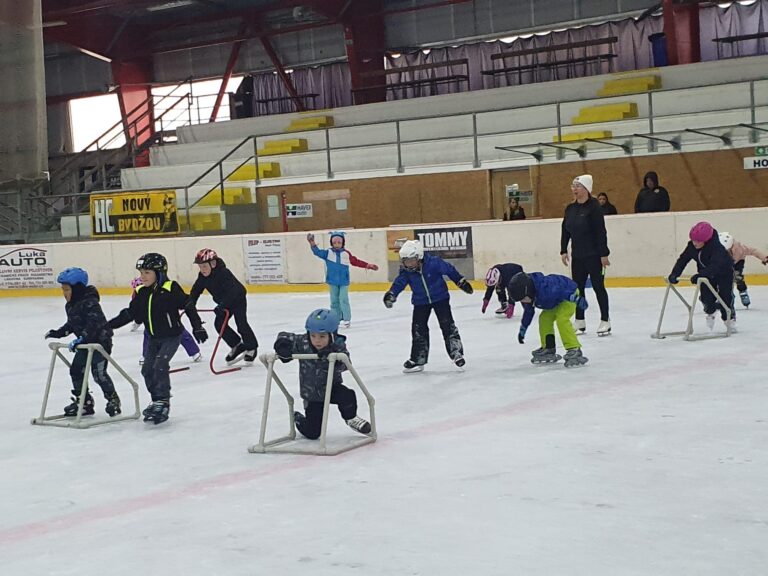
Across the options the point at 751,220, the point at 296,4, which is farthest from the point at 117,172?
the point at 751,220

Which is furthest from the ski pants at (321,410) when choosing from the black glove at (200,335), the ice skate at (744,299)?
the ice skate at (744,299)

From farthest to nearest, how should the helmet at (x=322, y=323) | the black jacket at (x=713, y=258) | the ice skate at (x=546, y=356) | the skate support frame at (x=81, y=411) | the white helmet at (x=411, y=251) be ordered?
the black jacket at (x=713, y=258), the ice skate at (x=546, y=356), the white helmet at (x=411, y=251), the skate support frame at (x=81, y=411), the helmet at (x=322, y=323)

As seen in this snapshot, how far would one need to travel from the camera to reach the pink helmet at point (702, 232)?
34.5 feet

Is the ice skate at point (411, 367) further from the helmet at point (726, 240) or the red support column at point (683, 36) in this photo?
the red support column at point (683, 36)

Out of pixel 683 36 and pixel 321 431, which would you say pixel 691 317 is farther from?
pixel 683 36

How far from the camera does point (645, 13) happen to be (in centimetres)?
2819

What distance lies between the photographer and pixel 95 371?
26.4 ft

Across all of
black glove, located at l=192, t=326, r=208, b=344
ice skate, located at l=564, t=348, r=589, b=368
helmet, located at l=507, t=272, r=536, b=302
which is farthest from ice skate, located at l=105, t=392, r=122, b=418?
ice skate, located at l=564, t=348, r=589, b=368

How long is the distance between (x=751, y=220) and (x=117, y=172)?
2212 cm

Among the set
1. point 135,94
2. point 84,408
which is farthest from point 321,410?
point 135,94

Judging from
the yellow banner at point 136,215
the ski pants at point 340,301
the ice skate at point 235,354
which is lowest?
the ice skate at point 235,354

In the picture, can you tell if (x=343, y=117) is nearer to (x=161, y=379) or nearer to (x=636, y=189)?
(x=636, y=189)

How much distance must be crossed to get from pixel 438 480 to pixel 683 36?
2248 cm

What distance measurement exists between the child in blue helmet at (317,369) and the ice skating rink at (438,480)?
0.30 m
